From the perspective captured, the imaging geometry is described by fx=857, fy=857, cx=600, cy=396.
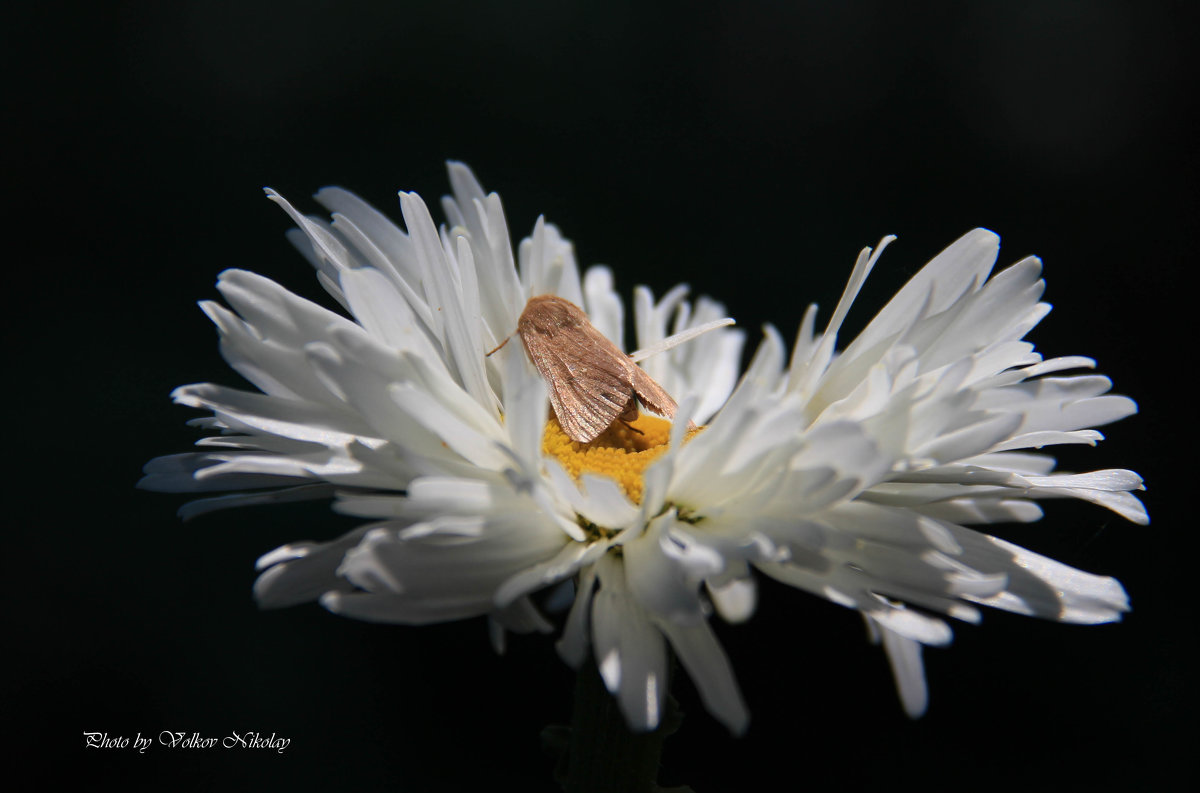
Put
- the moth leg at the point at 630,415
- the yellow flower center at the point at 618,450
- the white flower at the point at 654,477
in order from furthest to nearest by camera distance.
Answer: the moth leg at the point at 630,415 → the yellow flower center at the point at 618,450 → the white flower at the point at 654,477

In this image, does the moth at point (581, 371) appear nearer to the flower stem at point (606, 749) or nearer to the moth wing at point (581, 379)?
the moth wing at point (581, 379)

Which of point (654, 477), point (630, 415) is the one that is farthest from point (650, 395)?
point (654, 477)

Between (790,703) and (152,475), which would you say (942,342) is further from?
(790,703)

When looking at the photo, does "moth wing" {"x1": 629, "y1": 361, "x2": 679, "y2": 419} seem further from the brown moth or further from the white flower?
the white flower

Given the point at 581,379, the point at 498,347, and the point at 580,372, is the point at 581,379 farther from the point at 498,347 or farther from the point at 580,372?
the point at 498,347

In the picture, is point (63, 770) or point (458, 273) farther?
point (63, 770)

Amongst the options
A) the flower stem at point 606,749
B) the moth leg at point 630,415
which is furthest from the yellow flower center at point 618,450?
the flower stem at point 606,749

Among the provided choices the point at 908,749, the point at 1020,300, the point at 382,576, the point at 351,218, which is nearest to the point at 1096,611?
the point at 1020,300
